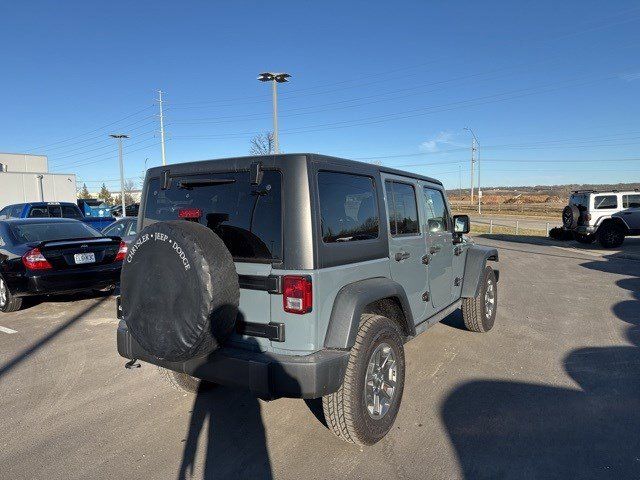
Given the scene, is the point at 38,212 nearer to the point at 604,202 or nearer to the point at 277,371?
the point at 277,371

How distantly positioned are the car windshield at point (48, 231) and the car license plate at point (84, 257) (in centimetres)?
55

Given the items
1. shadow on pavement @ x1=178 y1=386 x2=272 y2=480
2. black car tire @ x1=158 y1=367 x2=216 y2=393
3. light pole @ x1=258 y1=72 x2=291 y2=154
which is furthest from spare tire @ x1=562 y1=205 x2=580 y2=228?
black car tire @ x1=158 y1=367 x2=216 y2=393

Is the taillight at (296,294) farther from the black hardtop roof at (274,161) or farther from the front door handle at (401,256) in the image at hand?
the front door handle at (401,256)

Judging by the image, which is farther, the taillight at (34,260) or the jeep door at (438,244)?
the taillight at (34,260)

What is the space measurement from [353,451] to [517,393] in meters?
1.72

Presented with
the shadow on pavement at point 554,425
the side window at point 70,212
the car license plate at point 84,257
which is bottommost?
the shadow on pavement at point 554,425

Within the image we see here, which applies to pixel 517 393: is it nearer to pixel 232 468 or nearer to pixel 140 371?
pixel 232 468

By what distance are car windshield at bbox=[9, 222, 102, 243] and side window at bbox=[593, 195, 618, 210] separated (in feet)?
53.4

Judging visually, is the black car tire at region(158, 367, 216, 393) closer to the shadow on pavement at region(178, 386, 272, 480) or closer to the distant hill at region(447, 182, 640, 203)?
the shadow on pavement at region(178, 386, 272, 480)

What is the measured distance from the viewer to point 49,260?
21.7 feet

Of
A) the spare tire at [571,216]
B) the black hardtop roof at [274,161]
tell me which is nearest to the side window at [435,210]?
the black hardtop roof at [274,161]

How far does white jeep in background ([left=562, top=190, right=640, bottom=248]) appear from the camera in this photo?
51.4 ft

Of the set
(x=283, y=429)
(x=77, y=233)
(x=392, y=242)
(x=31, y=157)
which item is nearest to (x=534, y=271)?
(x=392, y=242)

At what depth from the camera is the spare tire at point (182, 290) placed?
260 centimetres
